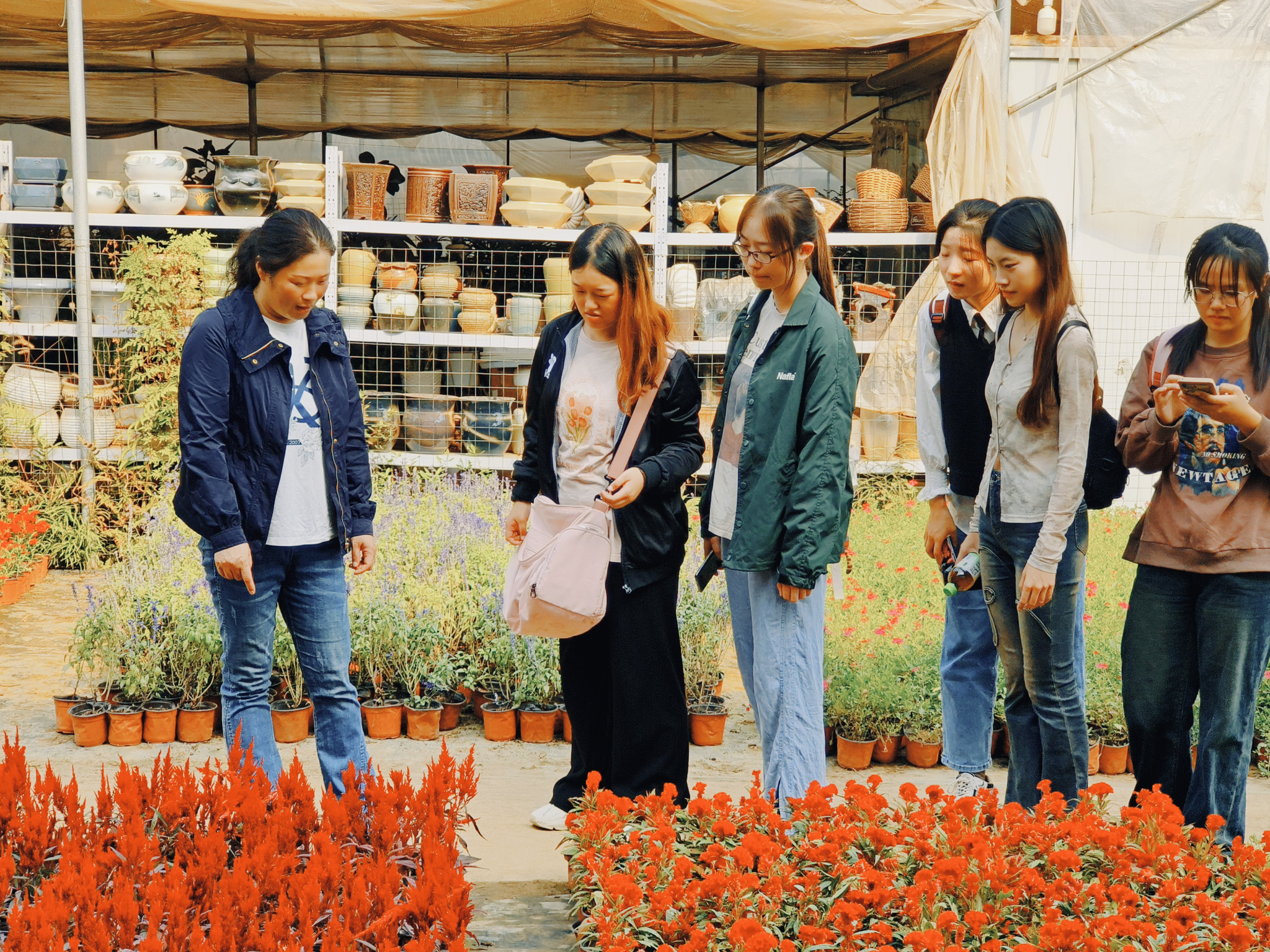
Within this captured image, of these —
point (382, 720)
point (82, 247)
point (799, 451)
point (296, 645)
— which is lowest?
point (382, 720)

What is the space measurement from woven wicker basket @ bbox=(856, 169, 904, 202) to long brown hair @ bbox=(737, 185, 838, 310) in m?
5.43

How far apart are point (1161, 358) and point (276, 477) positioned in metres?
2.43

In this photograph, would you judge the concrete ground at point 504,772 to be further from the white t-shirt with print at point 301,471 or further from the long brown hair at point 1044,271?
the long brown hair at point 1044,271

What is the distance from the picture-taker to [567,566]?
3215 millimetres

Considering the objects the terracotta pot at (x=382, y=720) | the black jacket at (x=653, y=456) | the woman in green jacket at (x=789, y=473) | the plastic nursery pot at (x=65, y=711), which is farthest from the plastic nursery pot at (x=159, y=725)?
the woman in green jacket at (x=789, y=473)

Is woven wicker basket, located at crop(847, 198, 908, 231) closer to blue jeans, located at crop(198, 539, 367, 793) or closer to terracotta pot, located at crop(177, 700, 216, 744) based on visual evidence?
terracotta pot, located at crop(177, 700, 216, 744)

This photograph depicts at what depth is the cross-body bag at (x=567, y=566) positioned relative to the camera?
10.5ft

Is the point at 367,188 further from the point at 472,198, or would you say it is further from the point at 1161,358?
the point at 1161,358

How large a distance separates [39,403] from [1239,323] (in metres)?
7.32

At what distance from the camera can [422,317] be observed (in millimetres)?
8195

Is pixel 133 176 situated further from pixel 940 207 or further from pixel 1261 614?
pixel 1261 614

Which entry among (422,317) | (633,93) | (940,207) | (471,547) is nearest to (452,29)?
(633,93)

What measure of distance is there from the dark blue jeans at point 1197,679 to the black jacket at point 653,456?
1296mm

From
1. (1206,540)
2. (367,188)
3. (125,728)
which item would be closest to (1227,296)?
(1206,540)
